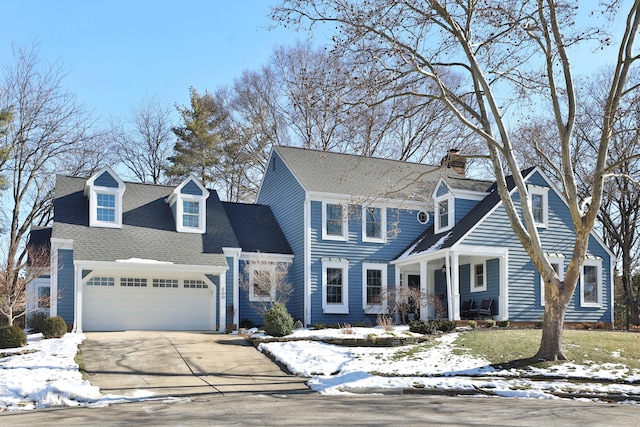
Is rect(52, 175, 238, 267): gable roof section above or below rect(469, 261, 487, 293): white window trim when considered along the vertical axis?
above

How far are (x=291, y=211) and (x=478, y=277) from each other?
7743 millimetres

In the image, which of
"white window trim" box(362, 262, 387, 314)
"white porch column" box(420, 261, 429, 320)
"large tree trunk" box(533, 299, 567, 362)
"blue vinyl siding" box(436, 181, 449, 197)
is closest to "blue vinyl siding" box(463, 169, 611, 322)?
"white porch column" box(420, 261, 429, 320)

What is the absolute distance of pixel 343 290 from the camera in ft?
84.7

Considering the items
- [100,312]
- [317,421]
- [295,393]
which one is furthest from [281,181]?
[317,421]

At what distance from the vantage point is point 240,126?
1517 inches

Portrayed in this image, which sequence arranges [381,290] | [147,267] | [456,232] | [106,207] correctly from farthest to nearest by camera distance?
[381,290], [456,232], [106,207], [147,267]

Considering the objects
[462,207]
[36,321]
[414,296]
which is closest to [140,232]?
A: [36,321]

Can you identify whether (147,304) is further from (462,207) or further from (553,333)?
(553,333)

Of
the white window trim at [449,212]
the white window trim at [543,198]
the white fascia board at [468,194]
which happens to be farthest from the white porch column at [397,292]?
the white window trim at [543,198]

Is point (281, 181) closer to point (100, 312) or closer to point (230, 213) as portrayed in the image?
point (230, 213)

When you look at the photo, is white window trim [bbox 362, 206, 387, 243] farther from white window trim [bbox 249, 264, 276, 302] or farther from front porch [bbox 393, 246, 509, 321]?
white window trim [bbox 249, 264, 276, 302]

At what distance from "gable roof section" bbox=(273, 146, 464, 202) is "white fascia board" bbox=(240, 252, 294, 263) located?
2.92 metres

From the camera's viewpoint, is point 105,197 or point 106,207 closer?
point 106,207

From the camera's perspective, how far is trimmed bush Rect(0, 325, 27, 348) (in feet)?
58.4
